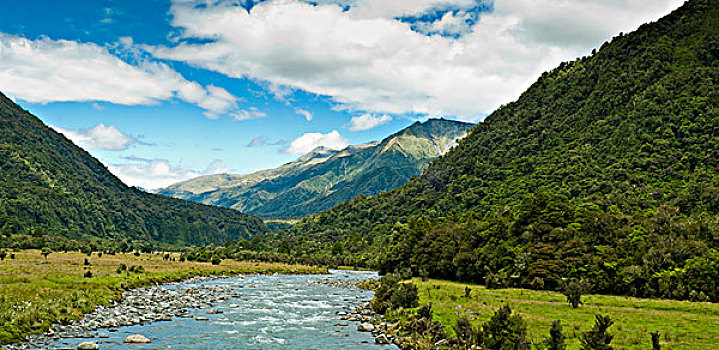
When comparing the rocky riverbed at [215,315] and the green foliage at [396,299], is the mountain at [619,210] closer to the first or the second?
the green foliage at [396,299]

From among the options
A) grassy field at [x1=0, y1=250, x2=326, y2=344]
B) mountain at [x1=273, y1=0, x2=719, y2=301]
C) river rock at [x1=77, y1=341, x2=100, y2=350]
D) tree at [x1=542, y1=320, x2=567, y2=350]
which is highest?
mountain at [x1=273, y1=0, x2=719, y2=301]

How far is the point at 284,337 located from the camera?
4481 centimetres

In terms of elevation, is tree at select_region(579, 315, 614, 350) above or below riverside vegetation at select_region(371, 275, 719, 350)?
above

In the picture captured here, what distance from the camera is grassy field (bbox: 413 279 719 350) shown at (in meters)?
32.2

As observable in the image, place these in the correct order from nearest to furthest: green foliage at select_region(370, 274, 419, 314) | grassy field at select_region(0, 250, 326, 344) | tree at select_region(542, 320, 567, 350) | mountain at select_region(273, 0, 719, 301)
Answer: tree at select_region(542, 320, 567, 350) → grassy field at select_region(0, 250, 326, 344) → green foliage at select_region(370, 274, 419, 314) → mountain at select_region(273, 0, 719, 301)

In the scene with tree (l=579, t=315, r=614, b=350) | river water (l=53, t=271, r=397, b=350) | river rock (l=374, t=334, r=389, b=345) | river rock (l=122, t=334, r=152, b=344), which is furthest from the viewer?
river rock (l=374, t=334, r=389, b=345)

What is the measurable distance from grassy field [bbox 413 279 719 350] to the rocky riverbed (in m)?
9.49

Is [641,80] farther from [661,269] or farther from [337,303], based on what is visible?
[337,303]

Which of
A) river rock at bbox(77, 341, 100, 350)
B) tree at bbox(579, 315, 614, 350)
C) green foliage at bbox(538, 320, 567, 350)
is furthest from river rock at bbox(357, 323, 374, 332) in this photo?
tree at bbox(579, 315, 614, 350)

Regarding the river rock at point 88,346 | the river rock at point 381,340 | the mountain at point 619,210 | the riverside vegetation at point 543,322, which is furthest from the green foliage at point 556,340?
the mountain at point 619,210

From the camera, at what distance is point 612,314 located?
42000mm

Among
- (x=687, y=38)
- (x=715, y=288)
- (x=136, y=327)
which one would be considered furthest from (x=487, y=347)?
(x=687, y=38)

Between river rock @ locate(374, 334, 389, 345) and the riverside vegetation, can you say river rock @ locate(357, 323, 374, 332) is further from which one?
river rock @ locate(374, 334, 389, 345)

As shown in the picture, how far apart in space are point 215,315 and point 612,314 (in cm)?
4283
